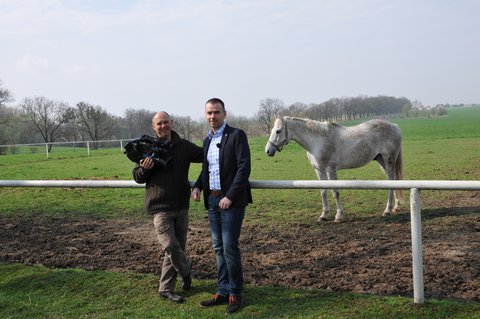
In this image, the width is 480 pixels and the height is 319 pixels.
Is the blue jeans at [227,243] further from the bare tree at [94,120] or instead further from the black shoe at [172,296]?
the bare tree at [94,120]

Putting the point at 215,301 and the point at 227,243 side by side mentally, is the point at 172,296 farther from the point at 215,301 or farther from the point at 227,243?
the point at 227,243

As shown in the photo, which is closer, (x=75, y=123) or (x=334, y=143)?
(x=334, y=143)

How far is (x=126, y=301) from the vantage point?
13.8 feet

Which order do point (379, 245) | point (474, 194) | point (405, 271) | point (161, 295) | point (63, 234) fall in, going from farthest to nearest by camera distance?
1. point (474, 194)
2. point (63, 234)
3. point (379, 245)
4. point (405, 271)
5. point (161, 295)

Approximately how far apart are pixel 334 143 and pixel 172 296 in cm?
515

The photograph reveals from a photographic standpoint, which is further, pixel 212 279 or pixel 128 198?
pixel 128 198

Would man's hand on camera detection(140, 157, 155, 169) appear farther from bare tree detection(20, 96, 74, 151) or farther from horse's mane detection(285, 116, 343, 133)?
bare tree detection(20, 96, 74, 151)

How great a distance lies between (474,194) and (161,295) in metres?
7.64

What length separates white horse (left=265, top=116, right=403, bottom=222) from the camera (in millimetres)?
8242

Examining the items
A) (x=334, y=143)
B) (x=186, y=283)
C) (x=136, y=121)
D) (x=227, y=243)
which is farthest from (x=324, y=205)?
(x=136, y=121)

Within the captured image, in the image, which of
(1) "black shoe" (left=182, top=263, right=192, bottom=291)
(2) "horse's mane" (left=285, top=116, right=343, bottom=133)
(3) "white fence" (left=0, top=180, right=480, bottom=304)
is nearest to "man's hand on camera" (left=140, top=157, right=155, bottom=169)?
(3) "white fence" (left=0, top=180, right=480, bottom=304)

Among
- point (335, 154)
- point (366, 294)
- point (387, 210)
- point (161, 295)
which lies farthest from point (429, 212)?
point (161, 295)

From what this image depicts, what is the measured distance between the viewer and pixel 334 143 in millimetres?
8422

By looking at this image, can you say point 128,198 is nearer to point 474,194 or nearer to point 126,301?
point 126,301
